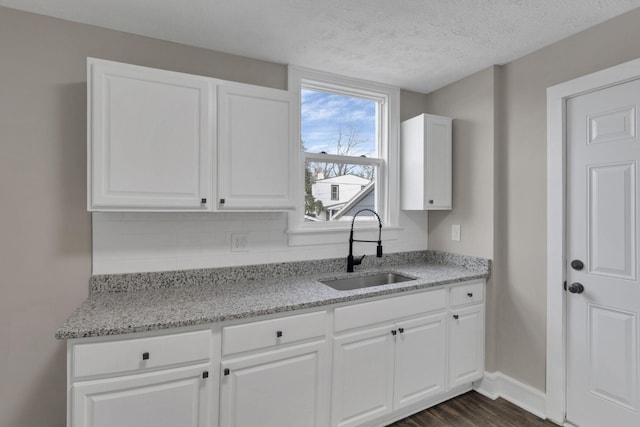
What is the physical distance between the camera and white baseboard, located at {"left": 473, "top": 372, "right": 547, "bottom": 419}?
88.5 inches

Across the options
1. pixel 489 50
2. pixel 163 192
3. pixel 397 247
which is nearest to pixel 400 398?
pixel 397 247

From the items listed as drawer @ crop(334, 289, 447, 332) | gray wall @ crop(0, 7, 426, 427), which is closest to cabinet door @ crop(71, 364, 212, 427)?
gray wall @ crop(0, 7, 426, 427)

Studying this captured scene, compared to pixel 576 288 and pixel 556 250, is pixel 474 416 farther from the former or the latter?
pixel 556 250

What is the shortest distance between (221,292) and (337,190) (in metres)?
1.27

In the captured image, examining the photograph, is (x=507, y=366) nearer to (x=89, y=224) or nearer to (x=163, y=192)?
(x=163, y=192)

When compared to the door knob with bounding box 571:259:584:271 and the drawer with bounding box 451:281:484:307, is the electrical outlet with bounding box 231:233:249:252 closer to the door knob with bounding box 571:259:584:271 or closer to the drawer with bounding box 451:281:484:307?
the drawer with bounding box 451:281:484:307

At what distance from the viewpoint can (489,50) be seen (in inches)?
88.5

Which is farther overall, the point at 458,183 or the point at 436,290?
the point at 458,183

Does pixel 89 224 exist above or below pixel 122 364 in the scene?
above

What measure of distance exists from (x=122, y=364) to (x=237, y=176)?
3.54ft

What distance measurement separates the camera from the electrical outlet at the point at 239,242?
227 centimetres

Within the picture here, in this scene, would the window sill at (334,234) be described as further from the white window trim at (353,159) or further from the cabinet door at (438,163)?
the cabinet door at (438,163)

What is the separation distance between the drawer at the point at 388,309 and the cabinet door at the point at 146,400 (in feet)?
2.56

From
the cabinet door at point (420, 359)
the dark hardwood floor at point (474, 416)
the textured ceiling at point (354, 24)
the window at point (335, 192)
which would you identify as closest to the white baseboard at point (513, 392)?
the dark hardwood floor at point (474, 416)
